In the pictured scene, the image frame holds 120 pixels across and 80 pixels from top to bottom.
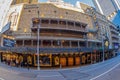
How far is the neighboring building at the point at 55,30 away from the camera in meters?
32.5

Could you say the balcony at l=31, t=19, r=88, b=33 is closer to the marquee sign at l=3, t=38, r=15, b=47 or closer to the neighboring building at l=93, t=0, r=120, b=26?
the neighboring building at l=93, t=0, r=120, b=26

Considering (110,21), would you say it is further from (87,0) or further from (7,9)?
(7,9)

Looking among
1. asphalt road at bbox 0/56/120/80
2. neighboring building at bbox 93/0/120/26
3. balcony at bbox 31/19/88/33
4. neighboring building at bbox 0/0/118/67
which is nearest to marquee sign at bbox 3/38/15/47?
neighboring building at bbox 0/0/118/67

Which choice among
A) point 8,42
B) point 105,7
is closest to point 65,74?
point 8,42

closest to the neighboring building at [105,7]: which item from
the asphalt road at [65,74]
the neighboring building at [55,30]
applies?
the neighboring building at [55,30]

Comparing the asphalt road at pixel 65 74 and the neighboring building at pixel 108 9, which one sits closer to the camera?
the asphalt road at pixel 65 74

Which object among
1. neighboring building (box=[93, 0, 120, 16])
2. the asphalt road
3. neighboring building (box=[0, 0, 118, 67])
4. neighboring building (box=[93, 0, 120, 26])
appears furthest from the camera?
neighboring building (box=[0, 0, 118, 67])

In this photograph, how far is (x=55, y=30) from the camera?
35938mm

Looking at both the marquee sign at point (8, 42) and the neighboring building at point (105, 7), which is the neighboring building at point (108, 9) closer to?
the neighboring building at point (105, 7)

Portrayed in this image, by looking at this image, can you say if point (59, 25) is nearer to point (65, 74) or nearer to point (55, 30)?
point (55, 30)

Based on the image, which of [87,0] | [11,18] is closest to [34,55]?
[11,18]

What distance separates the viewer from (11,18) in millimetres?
36219

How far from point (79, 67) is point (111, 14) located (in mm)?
11235

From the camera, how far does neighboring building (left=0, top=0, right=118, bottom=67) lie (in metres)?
32.5
